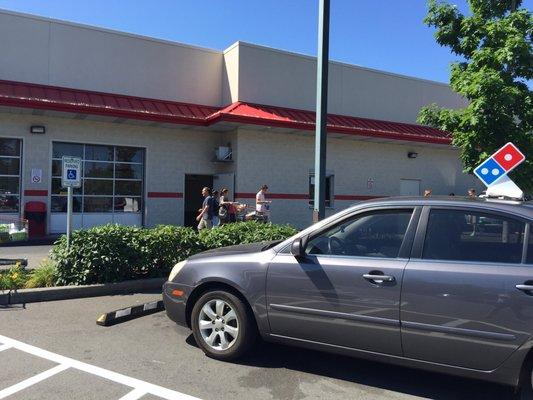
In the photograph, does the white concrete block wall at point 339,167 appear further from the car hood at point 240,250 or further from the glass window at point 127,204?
the car hood at point 240,250

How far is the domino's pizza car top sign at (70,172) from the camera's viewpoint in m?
8.51

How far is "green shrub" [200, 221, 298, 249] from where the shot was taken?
9070 mm

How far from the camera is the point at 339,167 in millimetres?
20766

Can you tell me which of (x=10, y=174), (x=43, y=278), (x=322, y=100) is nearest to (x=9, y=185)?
(x=10, y=174)

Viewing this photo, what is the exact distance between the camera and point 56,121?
16.3m

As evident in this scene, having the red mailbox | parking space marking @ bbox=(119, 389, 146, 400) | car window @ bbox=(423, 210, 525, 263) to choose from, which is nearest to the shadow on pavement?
parking space marking @ bbox=(119, 389, 146, 400)

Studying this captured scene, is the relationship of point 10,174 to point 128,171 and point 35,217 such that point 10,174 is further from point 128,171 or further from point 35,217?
point 128,171

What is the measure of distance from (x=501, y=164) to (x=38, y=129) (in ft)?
43.8

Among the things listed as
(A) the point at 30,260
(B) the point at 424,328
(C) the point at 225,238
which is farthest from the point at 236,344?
(A) the point at 30,260

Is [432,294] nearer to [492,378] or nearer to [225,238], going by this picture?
[492,378]

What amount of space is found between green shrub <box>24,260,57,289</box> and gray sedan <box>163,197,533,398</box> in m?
3.64

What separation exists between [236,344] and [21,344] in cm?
239

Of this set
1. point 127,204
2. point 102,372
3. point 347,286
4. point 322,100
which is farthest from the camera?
point 127,204

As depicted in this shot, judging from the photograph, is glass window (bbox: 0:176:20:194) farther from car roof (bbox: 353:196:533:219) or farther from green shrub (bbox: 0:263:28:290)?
car roof (bbox: 353:196:533:219)
